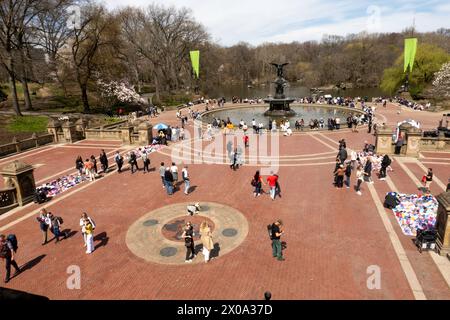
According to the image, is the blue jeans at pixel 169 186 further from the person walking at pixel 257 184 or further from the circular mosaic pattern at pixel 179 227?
the person walking at pixel 257 184

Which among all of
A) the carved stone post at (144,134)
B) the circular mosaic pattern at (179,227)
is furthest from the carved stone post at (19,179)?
the carved stone post at (144,134)

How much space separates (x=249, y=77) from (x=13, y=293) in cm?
13579

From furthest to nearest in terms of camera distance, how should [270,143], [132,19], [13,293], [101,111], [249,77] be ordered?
[249,77], [132,19], [101,111], [270,143], [13,293]

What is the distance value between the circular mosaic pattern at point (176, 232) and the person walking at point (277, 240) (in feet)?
5.03

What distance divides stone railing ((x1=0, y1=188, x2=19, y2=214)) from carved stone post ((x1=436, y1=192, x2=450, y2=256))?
1793cm

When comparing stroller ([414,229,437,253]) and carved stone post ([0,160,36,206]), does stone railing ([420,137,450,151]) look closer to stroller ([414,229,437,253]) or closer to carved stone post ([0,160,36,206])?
stroller ([414,229,437,253])

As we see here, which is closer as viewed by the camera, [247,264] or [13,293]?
[13,293]

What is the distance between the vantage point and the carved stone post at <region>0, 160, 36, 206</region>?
16156mm

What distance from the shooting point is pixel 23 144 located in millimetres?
28656
